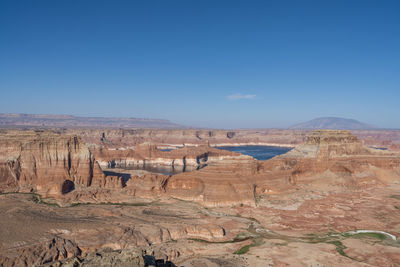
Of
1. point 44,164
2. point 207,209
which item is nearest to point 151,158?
point 44,164

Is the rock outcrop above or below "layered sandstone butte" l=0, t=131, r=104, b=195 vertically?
below

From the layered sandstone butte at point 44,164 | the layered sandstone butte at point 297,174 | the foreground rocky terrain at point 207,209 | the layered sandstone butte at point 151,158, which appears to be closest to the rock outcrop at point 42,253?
the foreground rocky terrain at point 207,209

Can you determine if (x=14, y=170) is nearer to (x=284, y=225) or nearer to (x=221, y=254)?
(x=221, y=254)

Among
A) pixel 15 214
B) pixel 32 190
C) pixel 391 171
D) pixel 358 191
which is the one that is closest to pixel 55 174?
pixel 32 190

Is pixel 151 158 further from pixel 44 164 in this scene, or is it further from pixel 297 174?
pixel 297 174

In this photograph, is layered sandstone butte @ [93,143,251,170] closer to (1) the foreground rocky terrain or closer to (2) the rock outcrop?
(1) the foreground rocky terrain

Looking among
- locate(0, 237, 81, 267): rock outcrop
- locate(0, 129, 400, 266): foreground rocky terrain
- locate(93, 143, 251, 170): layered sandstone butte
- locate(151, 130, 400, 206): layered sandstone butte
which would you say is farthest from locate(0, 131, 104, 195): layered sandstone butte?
locate(93, 143, 251, 170): layered sandstone butte
